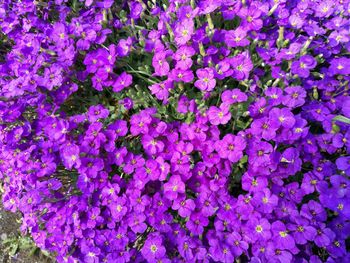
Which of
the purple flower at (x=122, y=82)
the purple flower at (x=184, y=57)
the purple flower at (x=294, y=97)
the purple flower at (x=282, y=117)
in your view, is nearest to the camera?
the purple flower at (x=282, y=117)

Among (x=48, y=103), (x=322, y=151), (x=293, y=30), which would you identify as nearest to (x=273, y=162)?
(x=322, y=151)

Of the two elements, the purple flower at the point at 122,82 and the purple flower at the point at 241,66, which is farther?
the purple flower at the point at 122,82

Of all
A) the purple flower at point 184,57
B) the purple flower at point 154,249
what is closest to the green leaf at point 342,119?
the purple flower at point 184,57

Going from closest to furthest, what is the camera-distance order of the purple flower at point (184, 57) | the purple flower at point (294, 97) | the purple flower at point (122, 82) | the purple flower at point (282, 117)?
the purple flower at point (282, 117) < the purple flower at point (294, 97) < the purple flower at point (184, 57) < the purple flower at point (122, 82)

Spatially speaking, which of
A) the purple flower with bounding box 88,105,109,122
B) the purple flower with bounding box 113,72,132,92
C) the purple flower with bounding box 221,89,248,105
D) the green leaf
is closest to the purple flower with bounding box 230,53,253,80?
the purple flower with bounding box 221,89,248,105

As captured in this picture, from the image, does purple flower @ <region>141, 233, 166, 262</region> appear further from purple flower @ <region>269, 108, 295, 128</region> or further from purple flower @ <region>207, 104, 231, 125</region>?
purple flower @ <region>269, 108, 295, 128</region>

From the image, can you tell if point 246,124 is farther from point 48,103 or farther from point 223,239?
point 48,103

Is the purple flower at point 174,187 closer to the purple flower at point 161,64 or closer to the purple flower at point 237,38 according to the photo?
the purple flower at point 161,64

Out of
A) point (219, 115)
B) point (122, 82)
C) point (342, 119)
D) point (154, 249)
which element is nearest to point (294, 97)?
point (342, 119)
